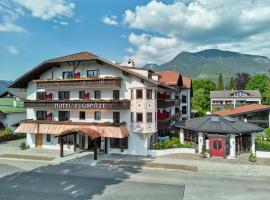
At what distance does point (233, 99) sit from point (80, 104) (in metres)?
79.6

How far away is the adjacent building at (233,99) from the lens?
97188mm

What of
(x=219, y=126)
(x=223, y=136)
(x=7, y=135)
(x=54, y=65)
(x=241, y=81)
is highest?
(x=241, y=81)

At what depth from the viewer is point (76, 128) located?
115 feet

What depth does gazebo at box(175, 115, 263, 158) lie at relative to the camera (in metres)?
32.8

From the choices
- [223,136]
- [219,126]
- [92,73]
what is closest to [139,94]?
[92,73]

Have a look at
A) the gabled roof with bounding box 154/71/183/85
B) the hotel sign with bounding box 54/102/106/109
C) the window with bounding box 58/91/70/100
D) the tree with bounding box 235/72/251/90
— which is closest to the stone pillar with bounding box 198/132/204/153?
the hotel sign with bounding box 54/102/106/109

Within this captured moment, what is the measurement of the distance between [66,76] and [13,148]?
1393 cm

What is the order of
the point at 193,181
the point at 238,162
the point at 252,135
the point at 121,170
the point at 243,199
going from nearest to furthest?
the point at 243,199 < the point at 193,181 < the point at 121,170 < the point at 238,162 < the point at 252,135

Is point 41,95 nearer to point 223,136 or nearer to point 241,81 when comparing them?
point 223,136

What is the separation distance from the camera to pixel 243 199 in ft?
64.9

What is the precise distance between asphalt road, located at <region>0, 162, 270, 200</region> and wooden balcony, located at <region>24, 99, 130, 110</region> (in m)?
8.75

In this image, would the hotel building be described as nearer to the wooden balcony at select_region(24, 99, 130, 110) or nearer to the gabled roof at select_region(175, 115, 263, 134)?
the wooden balcony at select_region(24, 99, 130, 110)

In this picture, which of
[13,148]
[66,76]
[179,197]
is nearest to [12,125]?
[13,148]

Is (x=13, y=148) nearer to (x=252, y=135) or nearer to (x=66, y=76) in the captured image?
(x=66, y=76)
